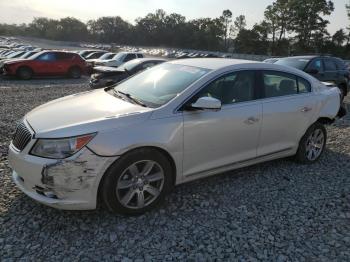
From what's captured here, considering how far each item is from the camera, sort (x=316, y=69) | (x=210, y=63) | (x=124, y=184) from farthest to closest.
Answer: (x=316, y=69)
(x=210, y=63)
(x=124, y=184)

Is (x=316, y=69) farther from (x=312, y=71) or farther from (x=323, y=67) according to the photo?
(x=323, y=67)

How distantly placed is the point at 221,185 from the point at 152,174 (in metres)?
1.22

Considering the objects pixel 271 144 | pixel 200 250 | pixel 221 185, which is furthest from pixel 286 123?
pixel 200 250

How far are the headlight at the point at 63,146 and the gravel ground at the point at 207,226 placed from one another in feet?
2.48

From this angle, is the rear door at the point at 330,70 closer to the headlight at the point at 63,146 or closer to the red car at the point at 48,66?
the headlight at the point at 63,146

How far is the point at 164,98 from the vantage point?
4.14 meters

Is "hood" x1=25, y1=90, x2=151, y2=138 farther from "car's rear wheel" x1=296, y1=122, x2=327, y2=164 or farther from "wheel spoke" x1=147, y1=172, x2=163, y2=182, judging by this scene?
"car's rear wheel" x1=296, y1=122, x2=327, y2=164

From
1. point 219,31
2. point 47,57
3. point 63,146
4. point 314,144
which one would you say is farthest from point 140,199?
point 219,31

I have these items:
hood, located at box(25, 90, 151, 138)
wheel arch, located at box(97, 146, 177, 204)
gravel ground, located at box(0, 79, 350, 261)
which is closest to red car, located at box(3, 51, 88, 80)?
gravel ground, located at box(0, 79, 350, 261)

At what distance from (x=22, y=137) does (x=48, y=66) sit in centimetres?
1610

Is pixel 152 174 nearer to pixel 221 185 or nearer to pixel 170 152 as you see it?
pixel 170 152

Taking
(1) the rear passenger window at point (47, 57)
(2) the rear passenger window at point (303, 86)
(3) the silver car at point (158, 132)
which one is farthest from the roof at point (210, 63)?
(1) the rear passenger window at point (47, 57)

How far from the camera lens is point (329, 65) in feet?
38.0

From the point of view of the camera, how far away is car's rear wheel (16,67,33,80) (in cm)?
1780
